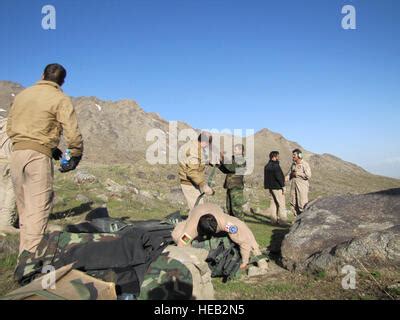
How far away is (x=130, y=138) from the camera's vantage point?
5469 cm

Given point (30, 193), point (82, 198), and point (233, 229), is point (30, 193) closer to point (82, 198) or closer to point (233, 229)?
point (233, 229)

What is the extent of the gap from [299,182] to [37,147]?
852 cm

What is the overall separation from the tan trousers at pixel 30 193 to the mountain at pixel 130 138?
35.5 meters

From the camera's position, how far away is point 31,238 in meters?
4.98

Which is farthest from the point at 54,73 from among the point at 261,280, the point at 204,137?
the point at 261,280

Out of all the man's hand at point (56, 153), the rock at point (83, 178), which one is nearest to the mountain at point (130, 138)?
the rock at point (83, 178)

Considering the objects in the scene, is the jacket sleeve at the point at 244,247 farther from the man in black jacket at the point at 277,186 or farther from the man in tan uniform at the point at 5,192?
the man in black jacket at the point at 277,186

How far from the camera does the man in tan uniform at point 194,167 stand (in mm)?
7992

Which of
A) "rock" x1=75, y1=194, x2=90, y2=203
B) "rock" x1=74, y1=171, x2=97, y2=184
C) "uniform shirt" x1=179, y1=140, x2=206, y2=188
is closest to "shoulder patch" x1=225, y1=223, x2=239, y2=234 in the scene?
"uniform shirt" x1=179, y1=140, x2=206, y2=188

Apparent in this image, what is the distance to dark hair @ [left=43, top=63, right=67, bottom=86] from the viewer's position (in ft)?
17.6
